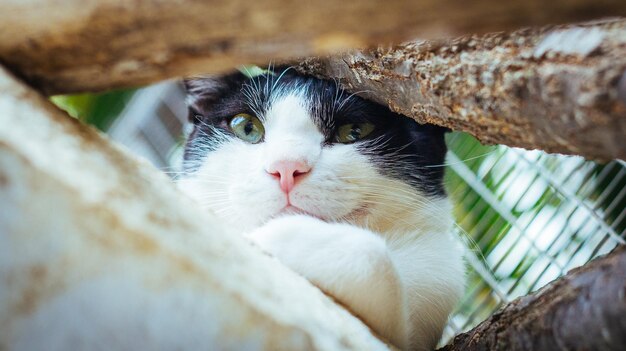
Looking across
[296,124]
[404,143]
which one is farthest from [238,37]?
[404,143]

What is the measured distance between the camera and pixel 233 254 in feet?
2.11

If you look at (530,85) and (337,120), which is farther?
(337,120)

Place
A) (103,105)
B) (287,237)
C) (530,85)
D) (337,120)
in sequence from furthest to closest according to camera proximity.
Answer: (103,105) → (337,120) → (287,237) → (530,85)

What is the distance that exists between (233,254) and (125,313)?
145 mm

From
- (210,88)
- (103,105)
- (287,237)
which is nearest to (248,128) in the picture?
(210,88)

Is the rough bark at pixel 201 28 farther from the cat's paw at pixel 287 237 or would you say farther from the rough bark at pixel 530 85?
the cat's paw at pixel 287 237

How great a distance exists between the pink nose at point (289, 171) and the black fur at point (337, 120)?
0.47ft

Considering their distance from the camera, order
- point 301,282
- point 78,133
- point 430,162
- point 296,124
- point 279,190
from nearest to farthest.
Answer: point 78,133
point 301,282
point 279,190
point 296,124
point 430,162

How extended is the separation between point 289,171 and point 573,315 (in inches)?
24.5

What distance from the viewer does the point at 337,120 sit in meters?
1.31

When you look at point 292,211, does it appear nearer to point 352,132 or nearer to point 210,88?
point 352,132

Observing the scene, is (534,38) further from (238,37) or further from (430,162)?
(430,162)

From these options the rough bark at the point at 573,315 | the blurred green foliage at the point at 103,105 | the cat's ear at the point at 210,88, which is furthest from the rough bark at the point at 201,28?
the blurred green foliage at the point at 103,105

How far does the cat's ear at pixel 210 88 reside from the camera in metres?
A: 1.49
